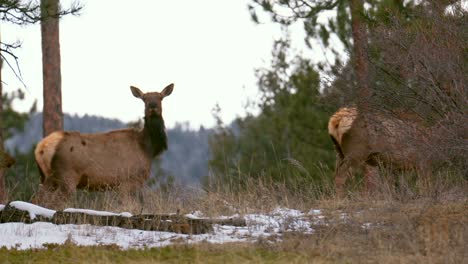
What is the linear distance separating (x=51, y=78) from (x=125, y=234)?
28.5 feet

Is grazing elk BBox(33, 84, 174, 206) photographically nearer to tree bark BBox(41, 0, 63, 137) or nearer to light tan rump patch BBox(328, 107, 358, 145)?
tree bark BBox(41, 0, 63, 137)

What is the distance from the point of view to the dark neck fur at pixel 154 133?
15.8 m

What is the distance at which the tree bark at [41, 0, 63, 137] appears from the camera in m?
16.9

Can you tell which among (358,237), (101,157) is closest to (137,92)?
(101,157)

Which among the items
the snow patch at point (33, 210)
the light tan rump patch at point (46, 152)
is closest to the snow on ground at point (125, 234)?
the snow patch at point (33, 210)

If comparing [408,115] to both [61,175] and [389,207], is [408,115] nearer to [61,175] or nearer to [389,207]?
[389,207]

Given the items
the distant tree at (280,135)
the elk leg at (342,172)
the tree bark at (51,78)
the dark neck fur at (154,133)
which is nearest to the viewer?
the elk leg at (342,172)

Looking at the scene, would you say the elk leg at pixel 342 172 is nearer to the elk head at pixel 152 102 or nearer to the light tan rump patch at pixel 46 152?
the elk head at pixel 152 102

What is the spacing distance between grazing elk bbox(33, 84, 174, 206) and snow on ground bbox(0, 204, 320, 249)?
16.7 feet

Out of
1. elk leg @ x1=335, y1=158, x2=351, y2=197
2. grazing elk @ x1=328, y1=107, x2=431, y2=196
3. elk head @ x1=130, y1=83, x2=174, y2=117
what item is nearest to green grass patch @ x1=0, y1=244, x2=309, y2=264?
grazing elk @ x1=328, y1=107, x2=431, y2=196

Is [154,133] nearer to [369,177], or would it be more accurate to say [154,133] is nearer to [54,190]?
[54,190]

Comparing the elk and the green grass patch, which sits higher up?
the elk

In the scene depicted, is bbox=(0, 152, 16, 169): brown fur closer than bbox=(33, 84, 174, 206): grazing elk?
Yes

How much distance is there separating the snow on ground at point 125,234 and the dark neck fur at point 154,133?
626 centimetres
